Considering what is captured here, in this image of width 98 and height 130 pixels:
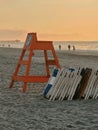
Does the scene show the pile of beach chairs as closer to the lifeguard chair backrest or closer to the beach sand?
the beach sand

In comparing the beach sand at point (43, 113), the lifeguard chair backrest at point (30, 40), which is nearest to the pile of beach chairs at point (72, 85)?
the beach sand at point (43, 113)

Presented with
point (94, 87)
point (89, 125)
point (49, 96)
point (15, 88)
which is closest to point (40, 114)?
point (89, 125)

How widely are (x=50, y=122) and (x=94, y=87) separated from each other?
4.07 metres

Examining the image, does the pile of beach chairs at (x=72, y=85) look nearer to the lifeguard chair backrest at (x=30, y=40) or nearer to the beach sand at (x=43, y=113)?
the beach sand at (x=43, y=113)

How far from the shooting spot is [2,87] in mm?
15852

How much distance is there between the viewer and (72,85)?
1273 centimetres

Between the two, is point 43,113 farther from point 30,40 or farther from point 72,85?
point 30,40

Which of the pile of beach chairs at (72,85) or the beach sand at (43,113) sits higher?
the pile of beach chairs at (72,85)

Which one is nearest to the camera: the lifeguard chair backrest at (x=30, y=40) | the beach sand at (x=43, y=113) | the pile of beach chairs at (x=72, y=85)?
the beach sand at (x=43, y=113)

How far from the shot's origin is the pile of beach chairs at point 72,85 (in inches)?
496

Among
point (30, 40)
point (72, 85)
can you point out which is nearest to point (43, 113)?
point (72, 85)

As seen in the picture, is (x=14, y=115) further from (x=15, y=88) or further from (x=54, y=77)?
(x=15, y=88)

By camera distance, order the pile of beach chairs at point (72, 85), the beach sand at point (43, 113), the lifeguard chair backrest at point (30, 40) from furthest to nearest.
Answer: the lifeguard chair backrest at point (30, 40), the pile of beach chairs at point (72, 85), the beach sand at point (43, 113)

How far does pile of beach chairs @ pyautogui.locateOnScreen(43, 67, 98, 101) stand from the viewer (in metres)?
12.6
